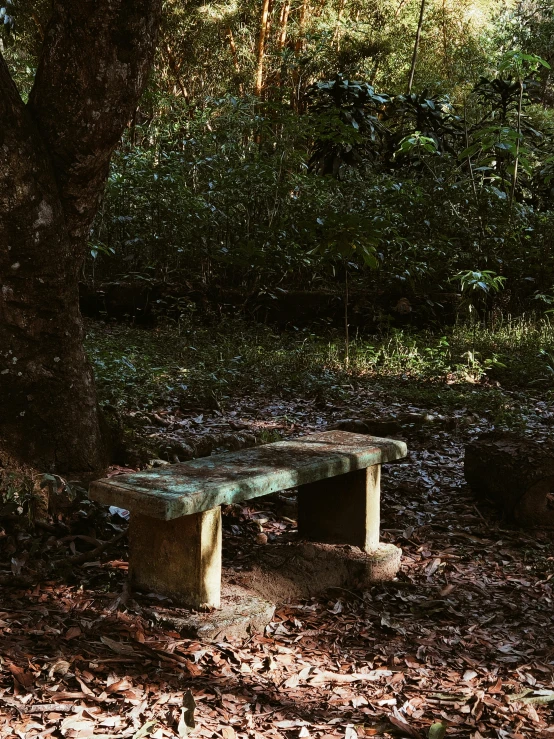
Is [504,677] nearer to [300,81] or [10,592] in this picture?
[10,592]

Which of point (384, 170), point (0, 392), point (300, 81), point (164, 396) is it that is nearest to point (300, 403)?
point (164, 396)

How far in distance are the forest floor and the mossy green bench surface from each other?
17.2 inches

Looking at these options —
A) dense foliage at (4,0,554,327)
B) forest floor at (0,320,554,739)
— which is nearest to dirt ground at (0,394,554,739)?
forest floor at (0,320,554,739)

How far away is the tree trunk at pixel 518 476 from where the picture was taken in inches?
155

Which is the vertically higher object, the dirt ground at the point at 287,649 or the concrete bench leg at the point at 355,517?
the concrete bench leg at the point at 355,517

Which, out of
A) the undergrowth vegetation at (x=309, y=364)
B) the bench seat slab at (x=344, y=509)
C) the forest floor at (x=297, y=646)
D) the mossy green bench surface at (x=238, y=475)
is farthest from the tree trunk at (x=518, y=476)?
the undergrowth vegetation at (x=309, y=364)

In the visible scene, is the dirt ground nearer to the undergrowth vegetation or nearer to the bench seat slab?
the bench seat slab

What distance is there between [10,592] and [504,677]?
1706 mm

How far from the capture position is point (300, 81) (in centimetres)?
1345

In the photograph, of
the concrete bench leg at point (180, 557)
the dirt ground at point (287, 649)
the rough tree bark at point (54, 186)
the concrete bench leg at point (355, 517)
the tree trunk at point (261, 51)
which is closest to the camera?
the dirt ground at point (287, 649)

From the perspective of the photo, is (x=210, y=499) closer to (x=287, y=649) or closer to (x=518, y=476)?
(x=287, y=649)

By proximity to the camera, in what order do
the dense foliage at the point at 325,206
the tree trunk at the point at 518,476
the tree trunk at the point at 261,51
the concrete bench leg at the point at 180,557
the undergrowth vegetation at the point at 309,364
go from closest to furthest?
the concrete bench leg at the point at 180,557
the tree trunk at the point at 518,476
the undergrowth vegetation at the point at 309,364
the dense foliage at the point at 325,206
the tree trunk at the point at 261,51

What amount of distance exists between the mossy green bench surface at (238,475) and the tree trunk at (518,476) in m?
0.79

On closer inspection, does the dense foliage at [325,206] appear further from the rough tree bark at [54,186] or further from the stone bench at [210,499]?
the stone bench at [210,499]
